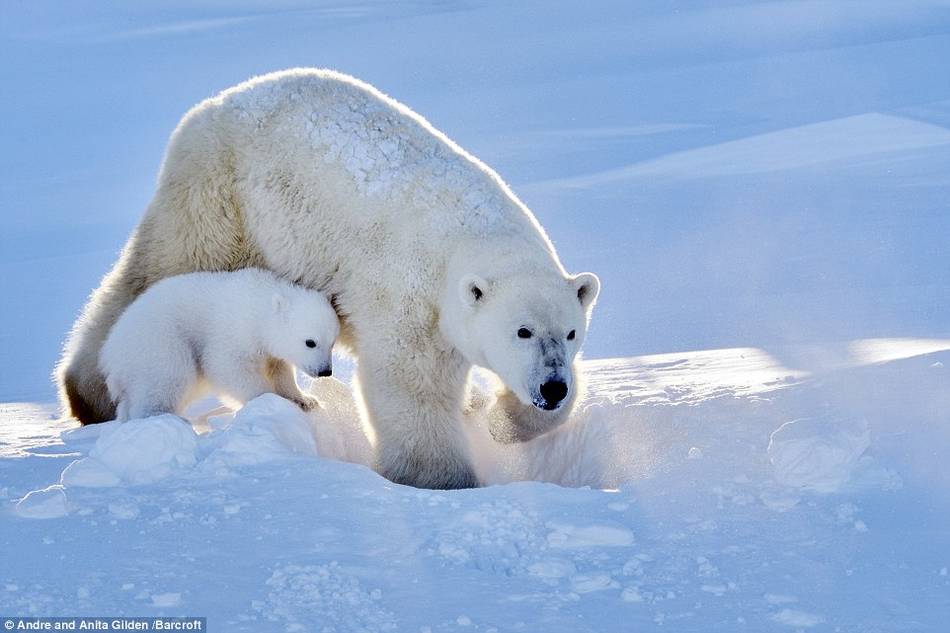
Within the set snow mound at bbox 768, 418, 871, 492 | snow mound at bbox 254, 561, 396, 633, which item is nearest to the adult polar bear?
snow mound at bbox 768, 418, 871, 492

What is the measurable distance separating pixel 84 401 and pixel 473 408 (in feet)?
6.40

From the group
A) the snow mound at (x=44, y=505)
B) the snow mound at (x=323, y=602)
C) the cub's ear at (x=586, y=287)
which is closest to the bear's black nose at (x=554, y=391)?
the cub's ear at (x=586, y=287)

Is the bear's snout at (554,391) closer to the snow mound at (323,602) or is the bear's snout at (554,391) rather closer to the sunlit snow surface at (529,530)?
the sunlit snow surface at (529,530)

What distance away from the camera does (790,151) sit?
1253cm

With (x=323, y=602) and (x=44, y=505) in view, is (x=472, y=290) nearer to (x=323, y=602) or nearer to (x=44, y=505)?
(x=44, y=505)

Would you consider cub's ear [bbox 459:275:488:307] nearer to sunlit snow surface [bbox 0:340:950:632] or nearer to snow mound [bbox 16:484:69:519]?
sunlit snow surface [bbox 0:340:950:632]

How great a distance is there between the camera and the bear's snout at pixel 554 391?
4.24 meters

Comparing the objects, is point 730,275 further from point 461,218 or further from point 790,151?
point 790,151

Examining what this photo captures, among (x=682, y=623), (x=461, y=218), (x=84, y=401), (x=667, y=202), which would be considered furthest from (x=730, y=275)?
(x=682, y=623)

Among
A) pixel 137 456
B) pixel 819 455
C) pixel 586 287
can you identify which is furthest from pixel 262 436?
pixel 819 455

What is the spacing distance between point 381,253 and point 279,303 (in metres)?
0.49

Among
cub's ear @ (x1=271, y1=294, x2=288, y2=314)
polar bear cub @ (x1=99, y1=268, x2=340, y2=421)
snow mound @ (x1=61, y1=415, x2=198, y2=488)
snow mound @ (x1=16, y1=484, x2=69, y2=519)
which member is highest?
snow mound @ (x1=16, y1=484, x2=69, y2=519)

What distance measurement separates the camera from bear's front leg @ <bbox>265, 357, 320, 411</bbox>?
17.0 ft

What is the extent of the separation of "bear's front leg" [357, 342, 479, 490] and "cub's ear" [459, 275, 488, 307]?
401 mm
